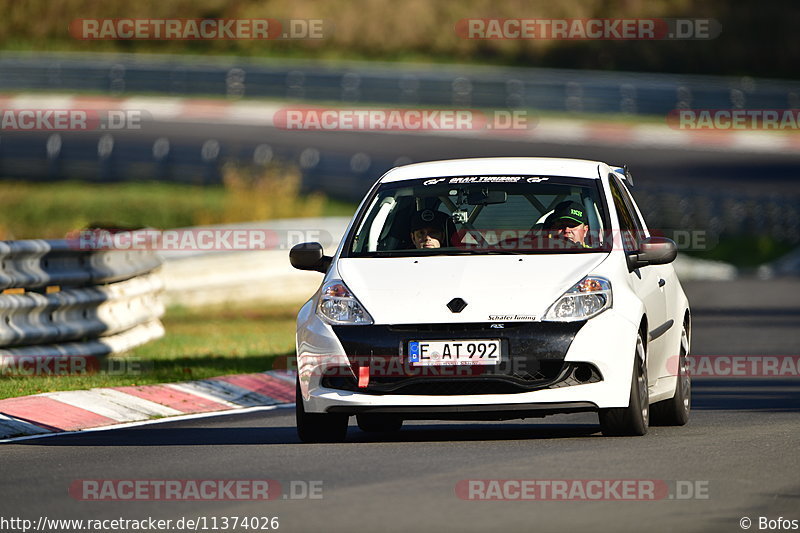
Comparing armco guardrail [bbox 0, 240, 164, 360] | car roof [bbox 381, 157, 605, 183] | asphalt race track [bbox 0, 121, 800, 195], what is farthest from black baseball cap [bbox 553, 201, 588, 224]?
asphalt race track [bbox 0, 121, 800, 195]

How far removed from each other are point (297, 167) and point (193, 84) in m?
12.1

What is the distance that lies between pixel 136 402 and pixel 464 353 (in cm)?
388

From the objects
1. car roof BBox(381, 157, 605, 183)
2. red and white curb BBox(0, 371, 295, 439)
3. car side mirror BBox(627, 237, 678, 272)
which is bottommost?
red and white curb BBox(0, 371, 295, 439)

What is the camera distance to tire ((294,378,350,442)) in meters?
10.7

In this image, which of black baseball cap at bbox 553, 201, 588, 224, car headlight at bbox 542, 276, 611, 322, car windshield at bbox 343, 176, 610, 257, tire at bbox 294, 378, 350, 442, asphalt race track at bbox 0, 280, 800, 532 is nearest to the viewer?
asphalt race track at bbox 0, 280, 800, 532

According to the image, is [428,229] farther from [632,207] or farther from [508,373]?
[632,207]

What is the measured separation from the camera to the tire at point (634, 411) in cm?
1043

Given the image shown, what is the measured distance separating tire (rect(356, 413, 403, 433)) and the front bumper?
1.26 m

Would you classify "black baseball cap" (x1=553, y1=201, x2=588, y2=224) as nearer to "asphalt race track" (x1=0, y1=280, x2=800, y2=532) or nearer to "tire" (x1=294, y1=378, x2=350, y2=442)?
"asphalt race track" (x1=0, y1=280, x2=800, y2=532)

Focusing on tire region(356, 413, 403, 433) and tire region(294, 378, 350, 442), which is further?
tire region(356, 413, 403, 433)

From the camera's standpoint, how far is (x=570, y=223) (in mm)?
11242

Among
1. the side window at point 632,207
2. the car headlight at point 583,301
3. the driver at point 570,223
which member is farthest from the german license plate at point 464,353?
the side window at point 632,207

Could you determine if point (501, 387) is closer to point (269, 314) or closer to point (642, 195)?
point (269, 314)

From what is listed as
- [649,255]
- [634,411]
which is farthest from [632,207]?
[634,411]
